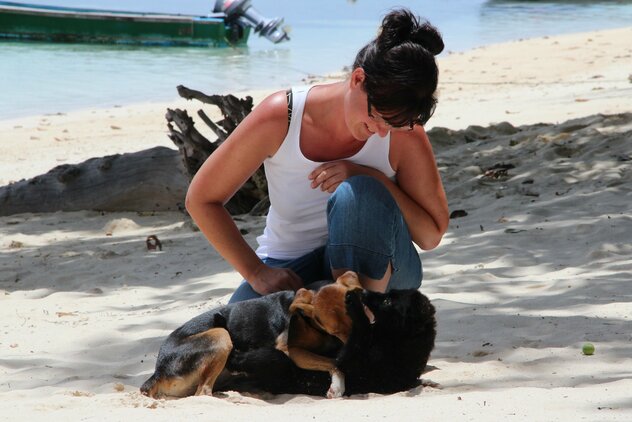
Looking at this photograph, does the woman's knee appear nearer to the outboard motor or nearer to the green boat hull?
the green boat hull

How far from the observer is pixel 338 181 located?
11.0ft

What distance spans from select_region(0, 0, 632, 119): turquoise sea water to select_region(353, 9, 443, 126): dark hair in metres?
9.14

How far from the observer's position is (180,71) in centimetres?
2161

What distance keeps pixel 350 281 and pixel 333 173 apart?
1.61ft

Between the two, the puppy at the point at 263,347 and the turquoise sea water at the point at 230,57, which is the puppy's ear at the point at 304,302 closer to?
the puppy at the point at 263,347

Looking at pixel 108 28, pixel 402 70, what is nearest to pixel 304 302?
pixel 402 70

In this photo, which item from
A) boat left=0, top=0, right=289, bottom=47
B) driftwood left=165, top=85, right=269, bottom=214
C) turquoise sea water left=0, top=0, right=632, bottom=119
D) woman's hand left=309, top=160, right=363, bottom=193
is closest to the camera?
woman's hand left=309, top=160, right=363, bottom=193

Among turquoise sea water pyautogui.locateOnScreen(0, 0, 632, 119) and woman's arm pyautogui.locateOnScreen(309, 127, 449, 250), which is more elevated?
woman's arm pyautogui.locateOnScreen(309, 127, 449, 250)

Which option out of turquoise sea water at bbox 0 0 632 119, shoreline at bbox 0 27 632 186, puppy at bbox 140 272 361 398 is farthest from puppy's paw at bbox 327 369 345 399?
turquoise sea water at bbox 0 0 632 119

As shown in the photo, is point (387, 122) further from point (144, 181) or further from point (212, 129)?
point (144, 181)

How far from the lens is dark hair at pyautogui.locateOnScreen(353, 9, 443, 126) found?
118 inches

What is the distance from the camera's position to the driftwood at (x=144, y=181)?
7227 mm

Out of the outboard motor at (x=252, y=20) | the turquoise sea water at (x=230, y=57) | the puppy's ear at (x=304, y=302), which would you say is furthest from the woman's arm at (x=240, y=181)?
the outboard motor at (x=252, y=20)

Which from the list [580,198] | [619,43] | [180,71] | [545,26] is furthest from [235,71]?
Result: [580,198]
